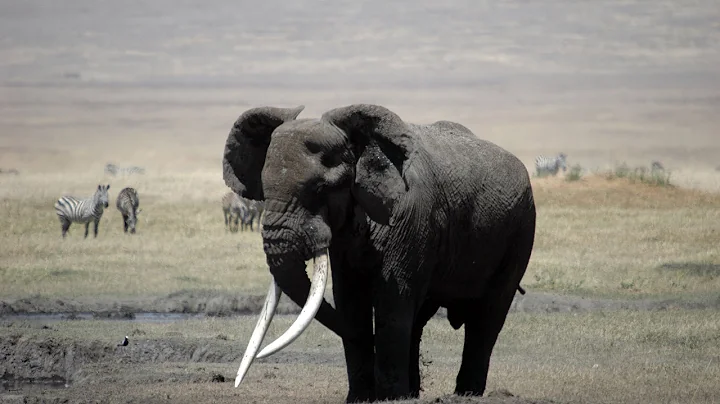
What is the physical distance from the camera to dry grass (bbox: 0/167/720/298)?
2117 cm

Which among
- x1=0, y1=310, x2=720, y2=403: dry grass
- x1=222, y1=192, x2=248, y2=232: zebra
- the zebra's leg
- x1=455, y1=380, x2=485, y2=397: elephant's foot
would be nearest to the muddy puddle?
x1=0, y1=310, x2=720, y2=403: dry grass

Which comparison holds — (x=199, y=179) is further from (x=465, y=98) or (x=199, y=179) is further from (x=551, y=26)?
(x=551, y=26)

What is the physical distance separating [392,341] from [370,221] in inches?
34.1

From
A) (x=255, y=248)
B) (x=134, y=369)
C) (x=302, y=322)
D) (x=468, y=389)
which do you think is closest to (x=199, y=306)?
(x=134, y=369)

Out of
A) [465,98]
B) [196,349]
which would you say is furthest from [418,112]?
[196,349]

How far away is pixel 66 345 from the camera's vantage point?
1452cm

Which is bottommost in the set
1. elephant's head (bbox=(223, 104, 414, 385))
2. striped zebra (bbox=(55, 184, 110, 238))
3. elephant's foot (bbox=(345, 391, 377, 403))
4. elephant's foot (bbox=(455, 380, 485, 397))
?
striped zebra (bbox=(55, 184, 110, 238))

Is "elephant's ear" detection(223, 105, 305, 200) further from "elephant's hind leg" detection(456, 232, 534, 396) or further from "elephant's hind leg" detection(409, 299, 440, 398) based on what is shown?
"elephant's hind leg" detection(456, 232, 534, 396)

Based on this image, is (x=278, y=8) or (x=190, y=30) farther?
(x=278, y=8)

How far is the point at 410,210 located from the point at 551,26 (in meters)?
86.6

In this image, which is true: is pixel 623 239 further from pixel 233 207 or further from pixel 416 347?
pixel 416 347

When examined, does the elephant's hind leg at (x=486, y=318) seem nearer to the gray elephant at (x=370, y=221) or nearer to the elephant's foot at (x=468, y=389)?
the elephant's foot at (x=468, y=389)

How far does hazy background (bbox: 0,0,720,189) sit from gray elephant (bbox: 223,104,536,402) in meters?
61.8

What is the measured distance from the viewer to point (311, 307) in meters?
9.07
